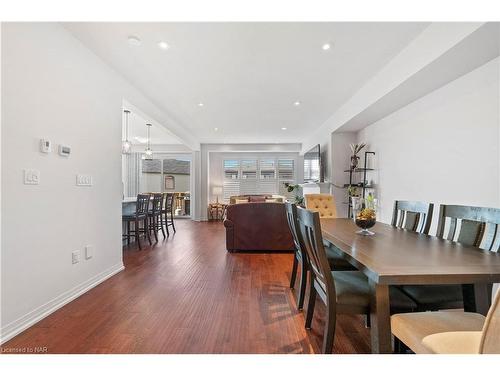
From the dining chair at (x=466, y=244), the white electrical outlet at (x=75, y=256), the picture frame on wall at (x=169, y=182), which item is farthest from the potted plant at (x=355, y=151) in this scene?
the picture frame on wall at (x=169, y=182)

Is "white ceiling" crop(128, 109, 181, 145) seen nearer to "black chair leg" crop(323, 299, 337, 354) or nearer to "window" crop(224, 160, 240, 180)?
"window" crop(224, 160, 240, 180)

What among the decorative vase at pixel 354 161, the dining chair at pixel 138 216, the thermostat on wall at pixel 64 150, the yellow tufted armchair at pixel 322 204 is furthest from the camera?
the decorative vase at pixel 354 161

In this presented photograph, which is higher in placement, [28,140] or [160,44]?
[160,44]

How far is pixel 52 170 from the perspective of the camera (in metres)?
2.21

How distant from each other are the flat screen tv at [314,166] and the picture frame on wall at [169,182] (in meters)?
5.05

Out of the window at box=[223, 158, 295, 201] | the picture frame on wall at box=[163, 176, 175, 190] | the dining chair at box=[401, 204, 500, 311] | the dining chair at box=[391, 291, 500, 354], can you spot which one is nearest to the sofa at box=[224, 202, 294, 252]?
the dining chair at box=[401, 204, 500, 311]

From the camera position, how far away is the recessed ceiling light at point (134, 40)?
8.34ft

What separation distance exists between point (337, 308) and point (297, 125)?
17.8 feet

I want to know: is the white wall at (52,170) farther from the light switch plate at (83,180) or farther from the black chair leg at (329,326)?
the black chair leg at (329,326)

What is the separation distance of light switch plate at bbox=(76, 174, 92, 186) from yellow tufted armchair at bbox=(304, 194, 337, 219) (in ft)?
8.97

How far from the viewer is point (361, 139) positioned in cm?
545
